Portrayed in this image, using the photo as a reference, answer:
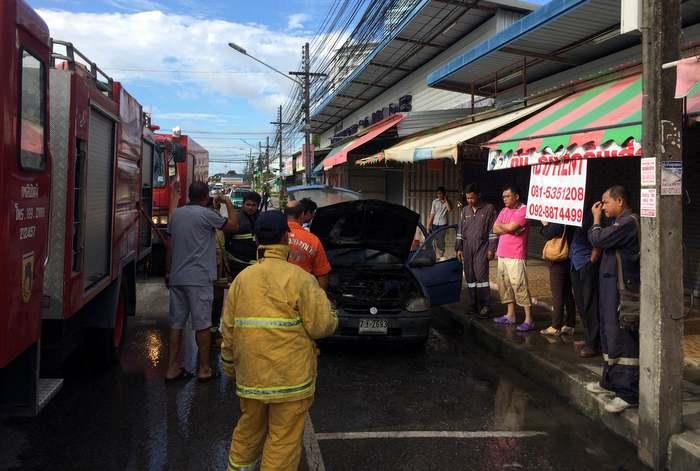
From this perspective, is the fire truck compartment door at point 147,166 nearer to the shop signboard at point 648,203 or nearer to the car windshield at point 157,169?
the car windshield at point 157,169

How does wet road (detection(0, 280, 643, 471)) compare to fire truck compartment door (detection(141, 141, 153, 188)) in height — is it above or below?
below

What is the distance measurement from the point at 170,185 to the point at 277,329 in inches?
380

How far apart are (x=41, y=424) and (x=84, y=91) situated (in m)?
2.49

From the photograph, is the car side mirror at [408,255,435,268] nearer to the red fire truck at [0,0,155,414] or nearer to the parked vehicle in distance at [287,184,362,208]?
the red fire truck at [0,0,155,414]

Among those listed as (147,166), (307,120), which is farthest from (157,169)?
(307,120)

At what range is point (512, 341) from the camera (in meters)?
6.29

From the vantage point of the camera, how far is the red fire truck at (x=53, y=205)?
288 cm

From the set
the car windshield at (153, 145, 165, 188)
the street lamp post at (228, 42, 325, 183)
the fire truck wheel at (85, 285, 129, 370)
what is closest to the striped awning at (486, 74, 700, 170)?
the fire truck wheel at (85, 285, 129, 370)

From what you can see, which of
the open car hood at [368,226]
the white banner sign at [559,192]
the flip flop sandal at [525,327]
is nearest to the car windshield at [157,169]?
the open car hood at [368,226]

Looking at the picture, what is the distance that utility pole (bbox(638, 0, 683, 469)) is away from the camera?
364 cm

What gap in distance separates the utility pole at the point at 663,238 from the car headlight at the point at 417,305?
2882 mm

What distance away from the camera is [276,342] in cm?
273

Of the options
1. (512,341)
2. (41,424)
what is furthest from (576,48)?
(41,424)

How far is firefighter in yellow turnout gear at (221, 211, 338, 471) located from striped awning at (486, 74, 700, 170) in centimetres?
343
